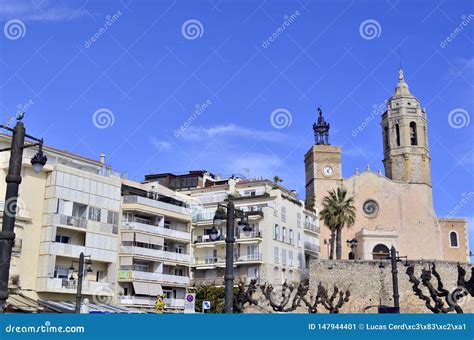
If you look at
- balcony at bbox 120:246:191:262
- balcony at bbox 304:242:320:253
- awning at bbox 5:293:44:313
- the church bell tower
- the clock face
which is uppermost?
the church bell tower

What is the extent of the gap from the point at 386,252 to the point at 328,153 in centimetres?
1428

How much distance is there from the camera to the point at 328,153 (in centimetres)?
7062

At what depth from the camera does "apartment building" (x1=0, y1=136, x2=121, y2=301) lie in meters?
35.8

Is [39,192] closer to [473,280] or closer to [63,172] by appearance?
[63,172]

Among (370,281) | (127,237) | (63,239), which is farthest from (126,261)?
(370,281)

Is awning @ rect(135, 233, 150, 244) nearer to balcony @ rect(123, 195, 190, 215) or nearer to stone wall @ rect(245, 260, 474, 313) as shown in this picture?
balcony @ rect(123, 195, 190, 215)

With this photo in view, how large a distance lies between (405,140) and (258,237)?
1217 inches

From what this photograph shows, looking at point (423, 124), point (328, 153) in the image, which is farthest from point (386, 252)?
point (423, 124)

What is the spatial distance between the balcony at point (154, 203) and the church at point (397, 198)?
2174cm

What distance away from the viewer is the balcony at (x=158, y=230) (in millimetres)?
42625

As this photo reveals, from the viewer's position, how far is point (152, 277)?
4319 cm

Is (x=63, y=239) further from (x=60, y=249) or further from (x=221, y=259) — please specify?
(x=221, y=259)

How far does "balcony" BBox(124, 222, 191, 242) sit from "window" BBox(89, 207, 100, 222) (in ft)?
9.73

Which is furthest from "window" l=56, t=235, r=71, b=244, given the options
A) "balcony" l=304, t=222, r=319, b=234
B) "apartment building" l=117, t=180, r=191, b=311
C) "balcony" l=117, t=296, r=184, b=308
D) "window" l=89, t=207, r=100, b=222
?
"balcony" l=304, t=222, r=319, b=234
